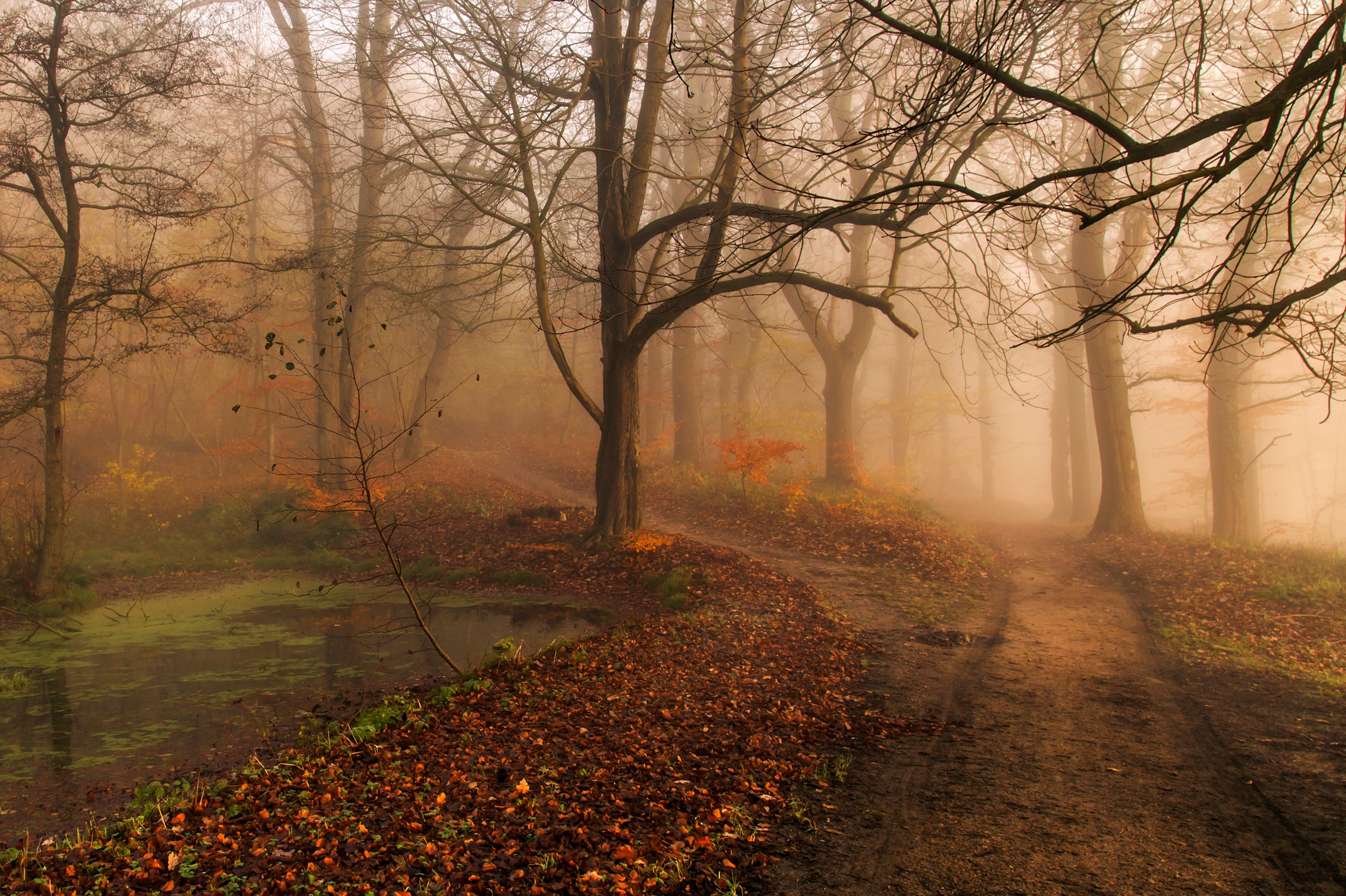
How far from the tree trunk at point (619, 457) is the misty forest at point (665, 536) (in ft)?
0.21

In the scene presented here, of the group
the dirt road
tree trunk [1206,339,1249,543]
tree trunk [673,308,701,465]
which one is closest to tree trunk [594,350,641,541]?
the dirt road

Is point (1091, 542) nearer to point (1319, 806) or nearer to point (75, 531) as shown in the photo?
point (1319, 806)

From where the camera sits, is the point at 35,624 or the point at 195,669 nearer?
the point at 195,669

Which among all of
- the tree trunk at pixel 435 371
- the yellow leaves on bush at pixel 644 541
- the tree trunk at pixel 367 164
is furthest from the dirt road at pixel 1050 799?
the tree trunk at pixel 435 371

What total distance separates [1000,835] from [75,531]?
63.2 feet

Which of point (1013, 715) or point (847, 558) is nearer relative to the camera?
point (1013, 715)

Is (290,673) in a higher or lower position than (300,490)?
lower

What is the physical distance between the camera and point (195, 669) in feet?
26.9

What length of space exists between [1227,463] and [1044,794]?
14293 millimetres

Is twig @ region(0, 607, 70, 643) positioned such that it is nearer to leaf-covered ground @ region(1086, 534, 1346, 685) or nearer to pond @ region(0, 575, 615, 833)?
pond @ region(0, 575, 615, 833)

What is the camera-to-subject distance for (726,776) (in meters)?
4.67

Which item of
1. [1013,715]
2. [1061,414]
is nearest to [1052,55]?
[1013,715]

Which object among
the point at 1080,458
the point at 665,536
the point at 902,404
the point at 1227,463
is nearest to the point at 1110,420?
the point at 1227,463

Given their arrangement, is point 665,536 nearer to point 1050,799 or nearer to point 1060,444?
point 1050,799
